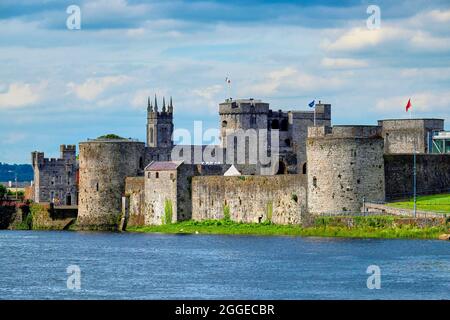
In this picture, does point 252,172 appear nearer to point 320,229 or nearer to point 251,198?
point 251,198

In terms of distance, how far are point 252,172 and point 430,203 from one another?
22022 millimetres

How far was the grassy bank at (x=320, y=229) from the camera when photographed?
210ft

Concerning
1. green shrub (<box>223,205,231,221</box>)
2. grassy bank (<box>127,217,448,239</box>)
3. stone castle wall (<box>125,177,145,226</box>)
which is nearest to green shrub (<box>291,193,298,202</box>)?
grassy bank (<box>127,217,448,239</box>)

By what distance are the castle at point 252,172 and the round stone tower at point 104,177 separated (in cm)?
6

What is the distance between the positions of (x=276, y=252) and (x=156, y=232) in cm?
1932

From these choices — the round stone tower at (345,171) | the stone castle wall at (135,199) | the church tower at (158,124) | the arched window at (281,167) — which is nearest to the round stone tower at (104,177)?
the stone castle wall at (135,199)

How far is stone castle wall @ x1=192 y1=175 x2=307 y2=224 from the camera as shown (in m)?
72.6

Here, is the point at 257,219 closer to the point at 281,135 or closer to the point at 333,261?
the point at 333,261

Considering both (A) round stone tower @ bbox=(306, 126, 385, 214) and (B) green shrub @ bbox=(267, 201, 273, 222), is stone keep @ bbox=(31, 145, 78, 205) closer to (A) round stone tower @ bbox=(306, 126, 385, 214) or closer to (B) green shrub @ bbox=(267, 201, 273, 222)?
(B) green shrub @ bbox=(267, 201, 273, 222)

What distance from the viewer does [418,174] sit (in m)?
75.8

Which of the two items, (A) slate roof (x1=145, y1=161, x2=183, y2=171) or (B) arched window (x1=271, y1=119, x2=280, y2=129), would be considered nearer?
(A) slate roof (x1=145, y1=161, x2=183, y2=171)

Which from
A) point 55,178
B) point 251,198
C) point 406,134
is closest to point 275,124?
point 406,134

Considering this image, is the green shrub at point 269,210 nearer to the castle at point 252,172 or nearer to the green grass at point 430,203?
the castle at point 252,172

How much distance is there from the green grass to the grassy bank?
2755mm
